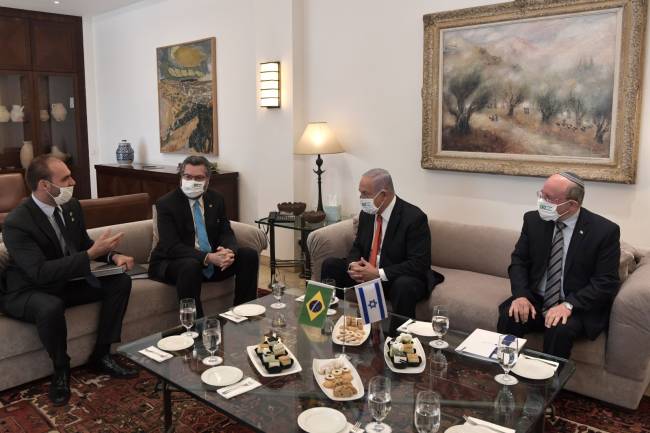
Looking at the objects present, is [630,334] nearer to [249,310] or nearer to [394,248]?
[394,248]

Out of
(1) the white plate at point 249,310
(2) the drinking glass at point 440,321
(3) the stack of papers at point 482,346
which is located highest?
→ (2) the drinking glass at point 440,321

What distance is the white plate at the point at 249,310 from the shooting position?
290 cm

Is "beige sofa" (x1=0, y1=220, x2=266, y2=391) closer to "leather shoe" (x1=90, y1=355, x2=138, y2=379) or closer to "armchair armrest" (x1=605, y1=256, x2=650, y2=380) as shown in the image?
"leather shoe" (x1=90, y1=355, x2=138, y2=379)

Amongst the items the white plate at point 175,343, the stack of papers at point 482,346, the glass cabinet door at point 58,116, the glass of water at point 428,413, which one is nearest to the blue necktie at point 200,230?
the white plate at point 175,343

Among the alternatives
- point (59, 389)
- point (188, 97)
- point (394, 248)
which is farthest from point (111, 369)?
point (188, 97)

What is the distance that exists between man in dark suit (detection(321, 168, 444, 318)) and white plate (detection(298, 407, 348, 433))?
4.73 feet

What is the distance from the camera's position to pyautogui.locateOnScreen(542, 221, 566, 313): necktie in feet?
9.91

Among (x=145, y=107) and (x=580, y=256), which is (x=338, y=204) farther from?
(x=145, y=107)

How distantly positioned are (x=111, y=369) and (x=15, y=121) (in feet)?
17.4

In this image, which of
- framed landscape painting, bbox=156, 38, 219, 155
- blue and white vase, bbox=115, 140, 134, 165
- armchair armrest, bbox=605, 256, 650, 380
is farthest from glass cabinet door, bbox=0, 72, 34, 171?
armchair armrest, bbox=605, 256, 650, 380

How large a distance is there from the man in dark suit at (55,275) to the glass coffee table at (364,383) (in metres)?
0.66

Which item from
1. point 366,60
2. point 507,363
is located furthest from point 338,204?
point 507,363

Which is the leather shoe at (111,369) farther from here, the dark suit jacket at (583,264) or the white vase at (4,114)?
the white vase at (4,114)

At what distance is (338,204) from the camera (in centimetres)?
495
